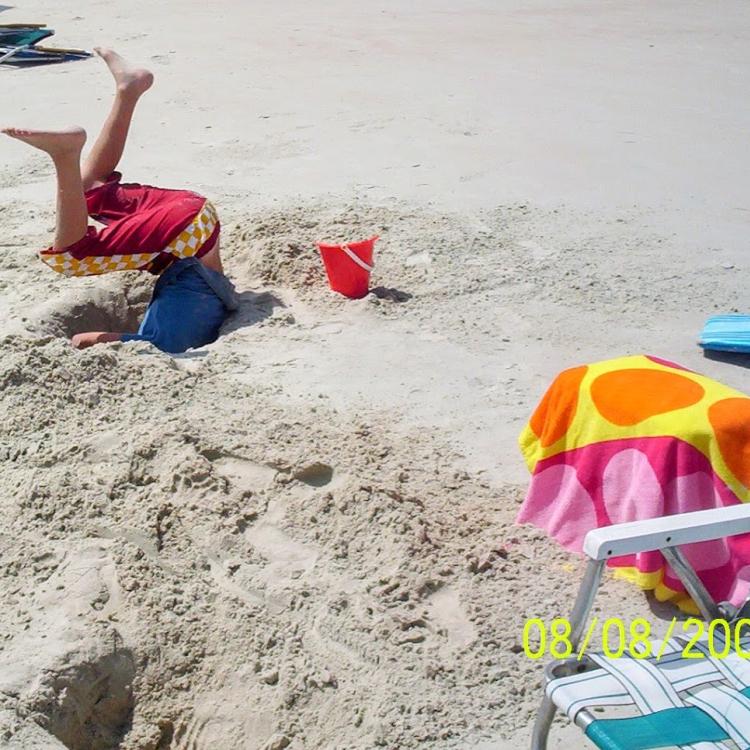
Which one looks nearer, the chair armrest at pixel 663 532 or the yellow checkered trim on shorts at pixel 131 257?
the chair armrest at pixel 663 532

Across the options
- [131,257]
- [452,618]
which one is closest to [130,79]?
[131,257]

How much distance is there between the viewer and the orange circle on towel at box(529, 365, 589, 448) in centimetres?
304

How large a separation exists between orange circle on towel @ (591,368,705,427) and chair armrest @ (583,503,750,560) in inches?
21.5

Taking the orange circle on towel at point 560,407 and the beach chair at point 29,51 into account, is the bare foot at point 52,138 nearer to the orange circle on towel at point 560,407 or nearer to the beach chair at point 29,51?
the orange circle on towel at point 560,407

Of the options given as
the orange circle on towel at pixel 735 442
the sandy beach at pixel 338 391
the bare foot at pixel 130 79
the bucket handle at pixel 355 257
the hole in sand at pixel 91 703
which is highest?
the bare foot at pixel 130 79

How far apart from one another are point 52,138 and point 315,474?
6.06 feet

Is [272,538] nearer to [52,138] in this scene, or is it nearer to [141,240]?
[141,240]

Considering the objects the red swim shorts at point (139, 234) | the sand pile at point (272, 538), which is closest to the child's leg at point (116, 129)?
the red swim shorts at point (139, 234)

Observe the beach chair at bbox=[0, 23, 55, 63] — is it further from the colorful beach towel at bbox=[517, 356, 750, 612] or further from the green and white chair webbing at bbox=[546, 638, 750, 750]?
the green and white chair webbing at bbox=[546, 638, 750, 750]

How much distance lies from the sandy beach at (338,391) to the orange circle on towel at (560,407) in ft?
0.96

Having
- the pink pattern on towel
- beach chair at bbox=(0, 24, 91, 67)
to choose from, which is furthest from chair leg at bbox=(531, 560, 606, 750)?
beach chair at bbox=(0, 24, 91, 67)

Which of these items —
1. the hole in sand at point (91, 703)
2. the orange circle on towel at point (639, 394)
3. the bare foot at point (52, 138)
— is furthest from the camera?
the bare foot at point (52, 138)

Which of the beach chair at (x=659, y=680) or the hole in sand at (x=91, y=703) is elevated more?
the beach chair at (x=659, y=680)

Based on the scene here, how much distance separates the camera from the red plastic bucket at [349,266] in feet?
14.8
